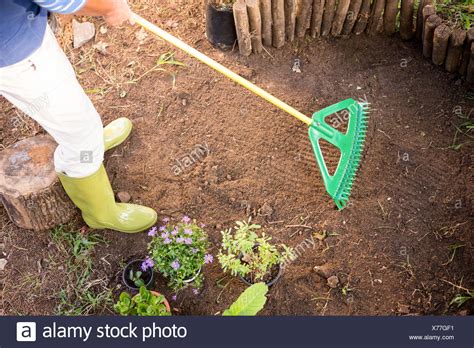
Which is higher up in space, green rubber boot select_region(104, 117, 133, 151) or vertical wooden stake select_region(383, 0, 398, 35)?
vertical wooden stake select_region(383, 0, 398, 35)

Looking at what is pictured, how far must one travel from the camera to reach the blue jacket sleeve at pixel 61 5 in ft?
8.36

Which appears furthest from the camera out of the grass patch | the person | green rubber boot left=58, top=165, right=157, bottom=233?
the grass patch

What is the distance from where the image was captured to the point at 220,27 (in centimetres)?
447

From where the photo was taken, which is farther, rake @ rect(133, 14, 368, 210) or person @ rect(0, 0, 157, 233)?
rake @ rect(133, 14, 368, 210)

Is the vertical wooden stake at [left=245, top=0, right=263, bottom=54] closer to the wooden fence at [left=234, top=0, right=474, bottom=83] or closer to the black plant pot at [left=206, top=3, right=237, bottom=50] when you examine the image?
the wooden fence at [left=234, top=0, right=474, bottom=83]

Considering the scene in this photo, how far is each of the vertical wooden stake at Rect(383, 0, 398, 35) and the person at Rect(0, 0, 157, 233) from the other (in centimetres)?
210

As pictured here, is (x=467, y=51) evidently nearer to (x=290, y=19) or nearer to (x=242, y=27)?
(x=290, y=19)

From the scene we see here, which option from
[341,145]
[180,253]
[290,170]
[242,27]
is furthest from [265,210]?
[242,27]

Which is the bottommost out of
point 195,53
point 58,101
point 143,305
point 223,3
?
point 143,305

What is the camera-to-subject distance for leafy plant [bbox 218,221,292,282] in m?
3.43

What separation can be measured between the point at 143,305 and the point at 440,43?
9.04 ft

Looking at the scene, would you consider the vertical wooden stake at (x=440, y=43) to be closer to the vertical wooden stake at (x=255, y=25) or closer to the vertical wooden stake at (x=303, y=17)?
the vertical wooden stake at (x=303, y=17)

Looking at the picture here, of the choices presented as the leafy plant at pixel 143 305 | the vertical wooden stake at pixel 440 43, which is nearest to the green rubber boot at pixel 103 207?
the leafy plant at pixel 143 305

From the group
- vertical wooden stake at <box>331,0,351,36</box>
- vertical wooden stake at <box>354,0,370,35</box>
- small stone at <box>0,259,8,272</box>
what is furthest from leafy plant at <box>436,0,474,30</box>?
small stone at <box>0,259,8,272</box>
